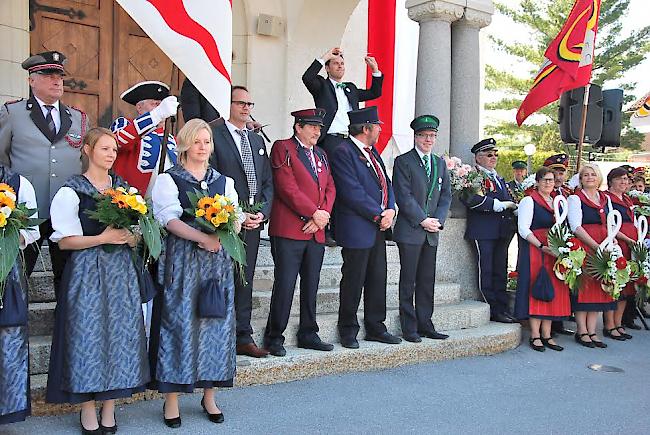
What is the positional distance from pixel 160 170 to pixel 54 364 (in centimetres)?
135

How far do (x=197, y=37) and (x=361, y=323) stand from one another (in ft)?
→ 9.69

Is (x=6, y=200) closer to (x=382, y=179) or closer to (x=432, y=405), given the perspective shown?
(x=432, y=405)

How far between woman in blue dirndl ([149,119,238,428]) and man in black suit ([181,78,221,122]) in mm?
1358

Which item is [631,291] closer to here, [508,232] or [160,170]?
[508,232]

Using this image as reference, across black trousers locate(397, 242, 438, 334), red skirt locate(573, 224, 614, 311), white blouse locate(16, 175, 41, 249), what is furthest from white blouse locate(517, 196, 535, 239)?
white blouse locate(16, 175, 41, 249)

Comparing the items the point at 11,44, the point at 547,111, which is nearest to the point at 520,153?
the point at 547,111

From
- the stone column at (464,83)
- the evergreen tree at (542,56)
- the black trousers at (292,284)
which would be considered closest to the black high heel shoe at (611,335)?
the stone column at (464,83)

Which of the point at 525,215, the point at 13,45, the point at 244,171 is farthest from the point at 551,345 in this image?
the point at 13,45

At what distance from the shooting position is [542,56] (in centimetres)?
3297

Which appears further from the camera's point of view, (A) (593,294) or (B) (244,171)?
(A) (593,294)

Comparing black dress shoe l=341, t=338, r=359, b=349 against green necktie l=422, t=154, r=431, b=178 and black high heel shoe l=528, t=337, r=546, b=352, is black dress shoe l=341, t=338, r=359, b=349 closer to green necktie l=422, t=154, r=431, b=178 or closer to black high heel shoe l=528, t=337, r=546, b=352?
green necktie l=422, t=154, r=431, b=178

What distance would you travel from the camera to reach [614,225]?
6930 mm

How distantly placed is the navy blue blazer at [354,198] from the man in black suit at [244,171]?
0.72 m

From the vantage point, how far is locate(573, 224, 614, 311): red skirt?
697 cm
